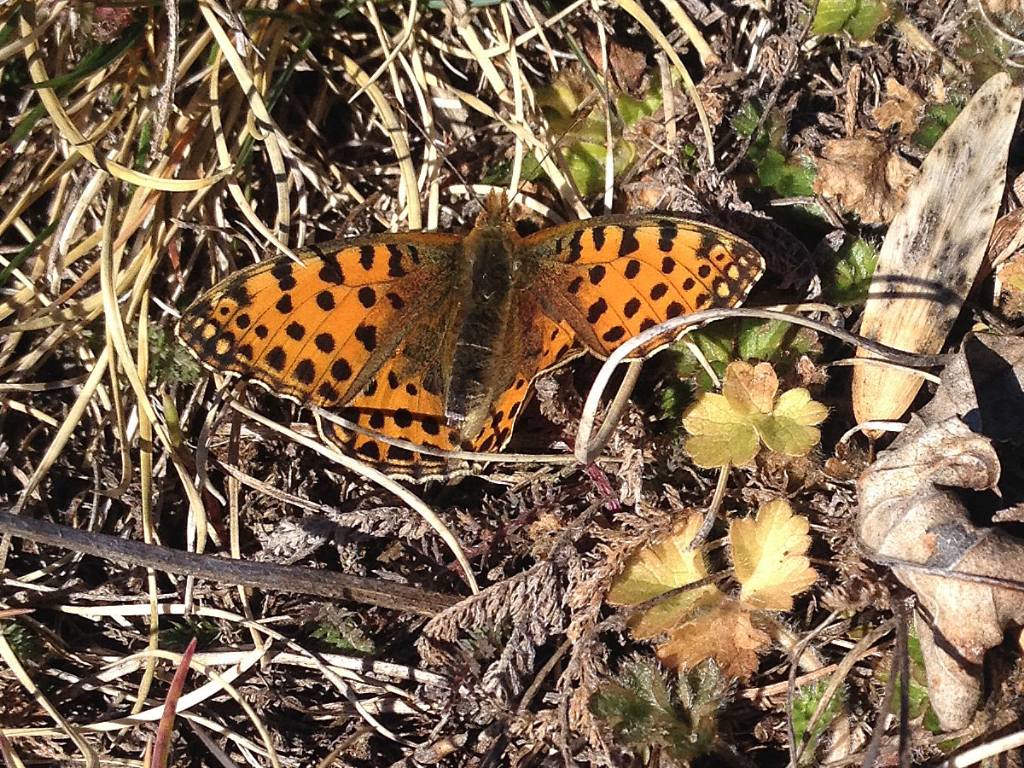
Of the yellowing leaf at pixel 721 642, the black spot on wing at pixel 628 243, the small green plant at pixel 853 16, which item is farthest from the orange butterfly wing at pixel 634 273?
the small green plant at pixel 853 16

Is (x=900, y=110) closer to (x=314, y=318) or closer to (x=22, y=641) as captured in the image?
(x=314, y=318)

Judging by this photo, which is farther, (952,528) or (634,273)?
(634,273)

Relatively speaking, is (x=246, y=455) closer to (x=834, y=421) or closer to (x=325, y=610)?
(x=325, y=610)

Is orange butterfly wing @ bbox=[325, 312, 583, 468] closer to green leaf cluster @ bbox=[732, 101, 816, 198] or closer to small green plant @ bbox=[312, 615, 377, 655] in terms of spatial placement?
small green plant @ bbox=[312, 615, 377, 655]

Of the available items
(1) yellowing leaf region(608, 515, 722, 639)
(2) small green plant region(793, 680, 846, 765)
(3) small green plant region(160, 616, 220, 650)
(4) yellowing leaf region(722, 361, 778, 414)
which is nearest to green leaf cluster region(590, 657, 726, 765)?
(1) yellowing leaf region(608, 515, 722, 639)

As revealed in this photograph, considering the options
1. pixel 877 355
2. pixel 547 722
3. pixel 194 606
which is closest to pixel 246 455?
pixel 194 606

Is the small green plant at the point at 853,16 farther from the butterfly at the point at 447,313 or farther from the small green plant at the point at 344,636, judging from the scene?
the small green plant at the point at 344,636

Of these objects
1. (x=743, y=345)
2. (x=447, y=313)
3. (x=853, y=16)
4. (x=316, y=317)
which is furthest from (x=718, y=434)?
(x=853, y=16)
